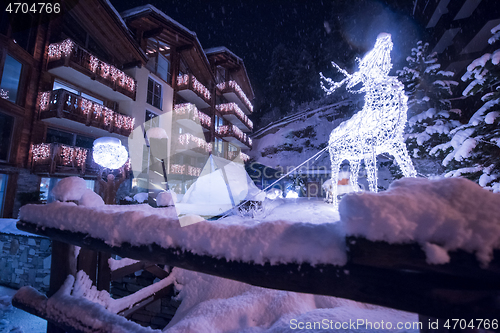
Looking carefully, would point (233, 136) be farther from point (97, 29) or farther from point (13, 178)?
point (13, 178)

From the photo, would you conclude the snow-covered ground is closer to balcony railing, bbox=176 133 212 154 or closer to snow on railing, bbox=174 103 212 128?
balcony railing, bbox=176 133 212 154

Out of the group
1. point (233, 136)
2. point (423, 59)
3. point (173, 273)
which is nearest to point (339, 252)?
point (173, 273)

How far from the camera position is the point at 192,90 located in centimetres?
1639

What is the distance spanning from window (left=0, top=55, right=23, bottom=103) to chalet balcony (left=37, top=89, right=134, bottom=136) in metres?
0.71

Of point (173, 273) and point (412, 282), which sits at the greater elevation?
point (412, 282)

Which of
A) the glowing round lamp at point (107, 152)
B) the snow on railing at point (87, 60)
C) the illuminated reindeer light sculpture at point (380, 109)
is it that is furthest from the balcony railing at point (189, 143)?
the illuminated reindeer light sculpture at point (380, 109)

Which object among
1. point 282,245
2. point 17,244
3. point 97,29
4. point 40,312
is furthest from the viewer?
point 97,29

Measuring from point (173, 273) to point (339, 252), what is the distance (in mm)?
4571

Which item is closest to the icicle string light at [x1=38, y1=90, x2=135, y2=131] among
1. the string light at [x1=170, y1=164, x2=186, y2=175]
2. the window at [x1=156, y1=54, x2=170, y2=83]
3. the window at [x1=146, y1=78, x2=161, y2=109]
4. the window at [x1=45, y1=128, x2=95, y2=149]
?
the window at [x1=45, y1=128, x2=95, y2=149]

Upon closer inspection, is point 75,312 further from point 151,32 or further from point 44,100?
point 151,32

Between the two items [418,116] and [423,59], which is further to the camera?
[423,59]

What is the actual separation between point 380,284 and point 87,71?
1246cm

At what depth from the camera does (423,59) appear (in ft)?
31.5

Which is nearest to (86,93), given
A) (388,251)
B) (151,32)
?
(151,32)
